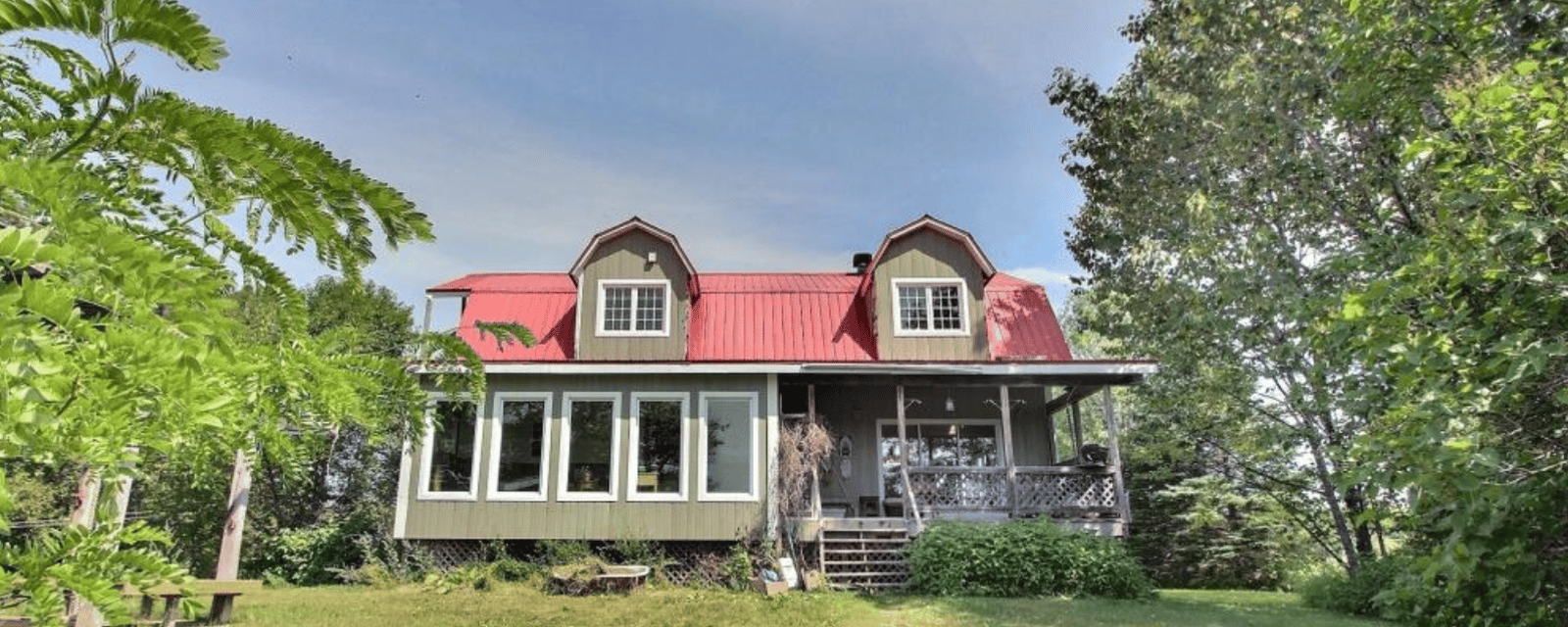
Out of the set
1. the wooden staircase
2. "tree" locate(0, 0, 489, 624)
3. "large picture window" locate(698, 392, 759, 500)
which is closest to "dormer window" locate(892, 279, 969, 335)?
"large picture window" locate(698, 392, 759, 500)

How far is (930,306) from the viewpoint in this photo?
625 inches

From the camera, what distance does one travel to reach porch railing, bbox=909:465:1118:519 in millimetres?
14055

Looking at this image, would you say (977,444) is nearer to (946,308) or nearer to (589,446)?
(946,308)

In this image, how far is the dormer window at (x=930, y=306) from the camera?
1576 centimetres

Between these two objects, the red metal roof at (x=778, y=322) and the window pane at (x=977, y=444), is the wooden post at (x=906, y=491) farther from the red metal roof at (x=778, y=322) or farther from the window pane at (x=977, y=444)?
the window pane at (x=977, y=444)

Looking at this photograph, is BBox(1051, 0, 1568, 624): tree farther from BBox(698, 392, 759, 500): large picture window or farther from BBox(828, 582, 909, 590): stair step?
BBox(698, 392, 759, 500): large picture window

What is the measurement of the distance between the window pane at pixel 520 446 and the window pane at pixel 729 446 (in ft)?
10.7

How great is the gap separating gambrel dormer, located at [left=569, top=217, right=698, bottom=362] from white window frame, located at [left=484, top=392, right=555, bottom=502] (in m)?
1.24

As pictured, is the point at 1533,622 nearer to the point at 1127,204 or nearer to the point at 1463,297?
the point at 1463,297

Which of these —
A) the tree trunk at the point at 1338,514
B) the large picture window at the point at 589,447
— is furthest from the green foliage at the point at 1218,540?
the large picture window at the point at 589,447

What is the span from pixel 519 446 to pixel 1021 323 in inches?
419

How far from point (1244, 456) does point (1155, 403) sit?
3.01m

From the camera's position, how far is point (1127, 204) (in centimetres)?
1675

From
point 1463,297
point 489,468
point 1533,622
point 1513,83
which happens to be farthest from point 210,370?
point 489,468
